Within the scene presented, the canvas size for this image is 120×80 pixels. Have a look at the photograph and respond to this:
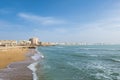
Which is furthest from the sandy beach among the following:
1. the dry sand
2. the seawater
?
the seawater

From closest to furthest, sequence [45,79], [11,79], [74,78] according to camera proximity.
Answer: [11,79]
[45,79]
[74,78]

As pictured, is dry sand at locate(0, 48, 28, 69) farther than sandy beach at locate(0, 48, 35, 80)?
Yes

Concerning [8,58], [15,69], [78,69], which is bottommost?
[78,69]

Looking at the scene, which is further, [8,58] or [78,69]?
[8,58]

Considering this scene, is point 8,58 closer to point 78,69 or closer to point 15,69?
point 15,69

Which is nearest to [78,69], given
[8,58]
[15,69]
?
[15,69]

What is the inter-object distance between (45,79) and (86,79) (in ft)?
12.2

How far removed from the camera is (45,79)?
46.1 feet

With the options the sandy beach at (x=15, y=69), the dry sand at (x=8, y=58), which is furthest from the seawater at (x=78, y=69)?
the dry sand at (x=8, y=58)

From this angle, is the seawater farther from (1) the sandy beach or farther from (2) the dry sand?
(2) the dry sand

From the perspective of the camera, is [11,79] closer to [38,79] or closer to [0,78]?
[0,78]

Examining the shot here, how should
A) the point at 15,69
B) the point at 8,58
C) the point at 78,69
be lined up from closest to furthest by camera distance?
the point at 15,69, the point at 78,69, the point at 8,58

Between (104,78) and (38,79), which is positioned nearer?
(38,79)

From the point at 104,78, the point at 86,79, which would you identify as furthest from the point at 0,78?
the point at 104,78
